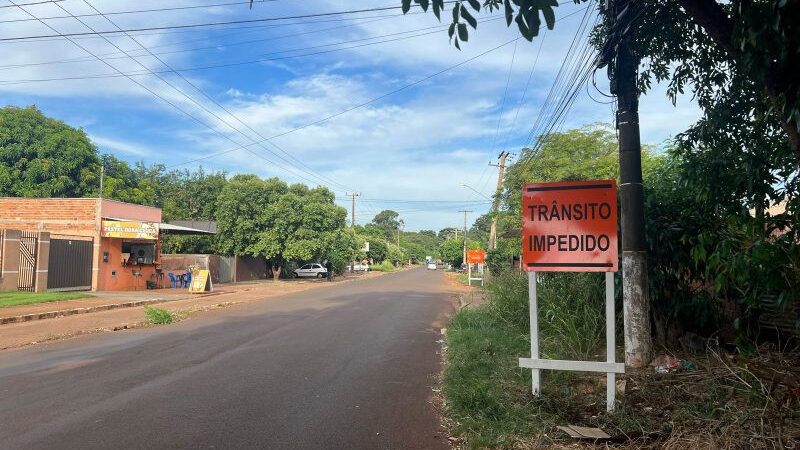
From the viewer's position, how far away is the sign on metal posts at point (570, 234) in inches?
222

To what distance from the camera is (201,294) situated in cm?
2566

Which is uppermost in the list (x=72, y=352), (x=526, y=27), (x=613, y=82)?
(x=613, y=82)

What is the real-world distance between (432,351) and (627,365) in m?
4.67

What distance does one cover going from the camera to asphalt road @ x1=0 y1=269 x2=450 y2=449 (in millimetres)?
5363

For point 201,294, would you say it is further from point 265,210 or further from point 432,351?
point 432,351

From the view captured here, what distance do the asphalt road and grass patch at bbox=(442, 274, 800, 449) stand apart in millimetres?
581

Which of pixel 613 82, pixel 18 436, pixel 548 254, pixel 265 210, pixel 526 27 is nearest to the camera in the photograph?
pixel 526 27

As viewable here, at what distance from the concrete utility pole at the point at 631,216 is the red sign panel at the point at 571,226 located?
96 cm

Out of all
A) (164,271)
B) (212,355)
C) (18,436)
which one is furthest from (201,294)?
(18,436)

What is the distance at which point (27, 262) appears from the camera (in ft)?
69.3

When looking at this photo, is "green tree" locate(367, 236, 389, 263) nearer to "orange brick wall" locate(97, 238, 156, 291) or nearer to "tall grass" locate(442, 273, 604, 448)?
"orange brick wall" locate(97, 238, 156, 291)

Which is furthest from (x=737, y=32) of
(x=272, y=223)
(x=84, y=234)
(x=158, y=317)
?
(x=272, y=223)

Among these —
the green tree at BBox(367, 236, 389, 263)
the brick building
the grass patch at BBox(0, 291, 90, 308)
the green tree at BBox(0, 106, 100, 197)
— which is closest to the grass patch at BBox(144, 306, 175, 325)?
the grass patch at BBox(0, 291, 90, 308)

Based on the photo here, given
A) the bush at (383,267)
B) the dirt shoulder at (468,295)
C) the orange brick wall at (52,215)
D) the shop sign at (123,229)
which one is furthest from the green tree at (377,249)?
the orange brick wall at (52,215)
